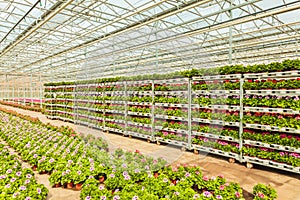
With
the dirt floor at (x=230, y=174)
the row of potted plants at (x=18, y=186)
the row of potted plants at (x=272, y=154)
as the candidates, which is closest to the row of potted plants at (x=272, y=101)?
the row of potted plants at (x=272, y=154)

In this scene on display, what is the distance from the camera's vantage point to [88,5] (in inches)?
279

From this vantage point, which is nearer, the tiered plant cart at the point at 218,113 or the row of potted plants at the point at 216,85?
the tiered plant cart at the point at 218,113

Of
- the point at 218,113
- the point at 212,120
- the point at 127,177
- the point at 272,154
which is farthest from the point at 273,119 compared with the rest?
the point at 127,177

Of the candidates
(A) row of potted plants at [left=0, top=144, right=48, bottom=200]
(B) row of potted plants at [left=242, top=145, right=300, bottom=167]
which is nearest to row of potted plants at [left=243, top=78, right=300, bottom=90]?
(B) row of potted plants at [left=242, top=145, right=300, bottom=167]

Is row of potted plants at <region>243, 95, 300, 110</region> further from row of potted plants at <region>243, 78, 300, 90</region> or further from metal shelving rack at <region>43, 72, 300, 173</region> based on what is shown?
row of potted plants at <region>243, 78, 300, 90</region>

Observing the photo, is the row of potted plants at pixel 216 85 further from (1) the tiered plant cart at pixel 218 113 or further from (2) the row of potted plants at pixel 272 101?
(2) the row of potted plants at pixel 272 101

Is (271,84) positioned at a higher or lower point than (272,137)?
higher

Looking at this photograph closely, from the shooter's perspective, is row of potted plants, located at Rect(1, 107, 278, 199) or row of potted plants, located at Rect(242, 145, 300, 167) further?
row of potted plants, located at Rect(242, 145, 300, 167)

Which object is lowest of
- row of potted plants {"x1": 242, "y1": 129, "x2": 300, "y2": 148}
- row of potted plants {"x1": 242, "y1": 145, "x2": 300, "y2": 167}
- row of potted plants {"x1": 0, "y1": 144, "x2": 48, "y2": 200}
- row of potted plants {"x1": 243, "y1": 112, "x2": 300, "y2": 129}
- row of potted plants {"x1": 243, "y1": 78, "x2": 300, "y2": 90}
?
row of potted plants {"x1": 0, "y1": 144, "x2": 48, "y2": 200}

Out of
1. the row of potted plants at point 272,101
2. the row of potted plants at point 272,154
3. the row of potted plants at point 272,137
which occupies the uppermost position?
the row of potted plants at point 272,101

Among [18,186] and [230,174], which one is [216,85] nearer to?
[230,174]

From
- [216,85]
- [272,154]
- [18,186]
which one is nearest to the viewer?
[18,186]

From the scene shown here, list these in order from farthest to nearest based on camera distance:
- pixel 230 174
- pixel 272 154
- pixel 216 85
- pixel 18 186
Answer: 1. pixel 216 85
2. pixel 272 154
3. pixel 230 174
4. pixel 18 186

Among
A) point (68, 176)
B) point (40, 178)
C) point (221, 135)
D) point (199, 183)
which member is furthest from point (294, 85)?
point (40, 178)
